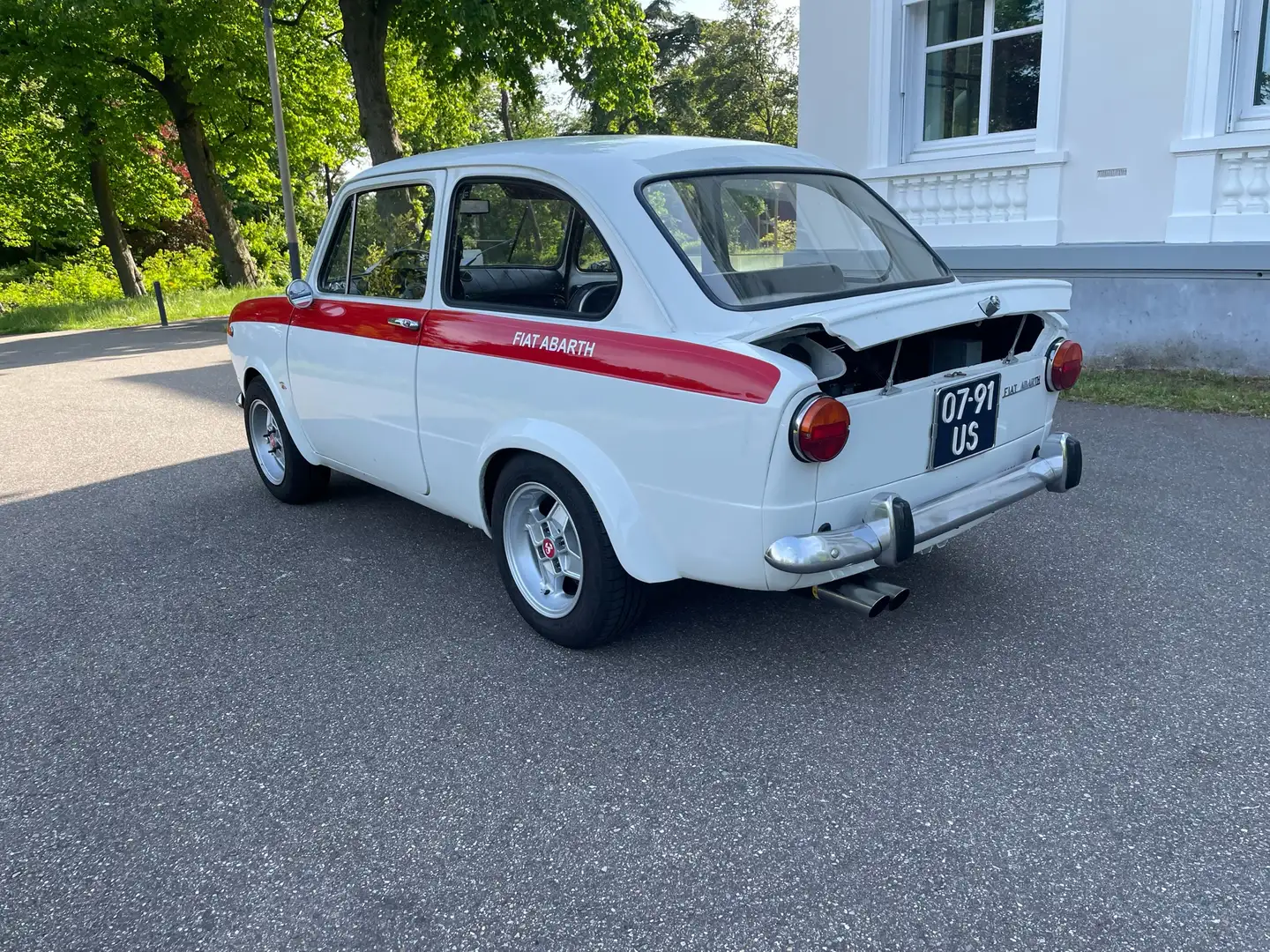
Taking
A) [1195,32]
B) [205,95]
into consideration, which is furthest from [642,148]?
[205,95]

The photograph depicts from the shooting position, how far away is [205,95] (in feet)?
72.7

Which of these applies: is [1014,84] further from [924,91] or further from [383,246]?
[383,246]

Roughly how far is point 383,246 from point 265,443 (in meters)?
1.98

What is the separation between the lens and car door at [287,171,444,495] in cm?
432

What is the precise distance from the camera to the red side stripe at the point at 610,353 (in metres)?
2.98

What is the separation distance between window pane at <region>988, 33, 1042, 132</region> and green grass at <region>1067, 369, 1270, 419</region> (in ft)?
9.00

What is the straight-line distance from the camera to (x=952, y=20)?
10078mm

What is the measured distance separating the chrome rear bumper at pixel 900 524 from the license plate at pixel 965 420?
A: 148 mm

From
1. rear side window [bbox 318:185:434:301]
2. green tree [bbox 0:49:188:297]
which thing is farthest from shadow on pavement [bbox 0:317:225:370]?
rear side window [bbox 318:185:434:301]

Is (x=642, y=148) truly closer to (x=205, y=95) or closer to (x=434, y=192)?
(x=434, y=192)

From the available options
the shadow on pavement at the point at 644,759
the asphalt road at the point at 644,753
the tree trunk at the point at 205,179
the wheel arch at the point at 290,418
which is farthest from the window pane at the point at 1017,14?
the tree trunk at the point at 205,179

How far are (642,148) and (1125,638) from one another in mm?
2657

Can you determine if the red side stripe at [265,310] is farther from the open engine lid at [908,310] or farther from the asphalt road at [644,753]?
the open engine lid at [908,310]

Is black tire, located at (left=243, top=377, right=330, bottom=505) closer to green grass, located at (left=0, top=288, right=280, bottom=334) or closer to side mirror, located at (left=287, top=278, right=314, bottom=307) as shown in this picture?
side mirror, located at (left=287, top=278, right=314, bottom=307)
